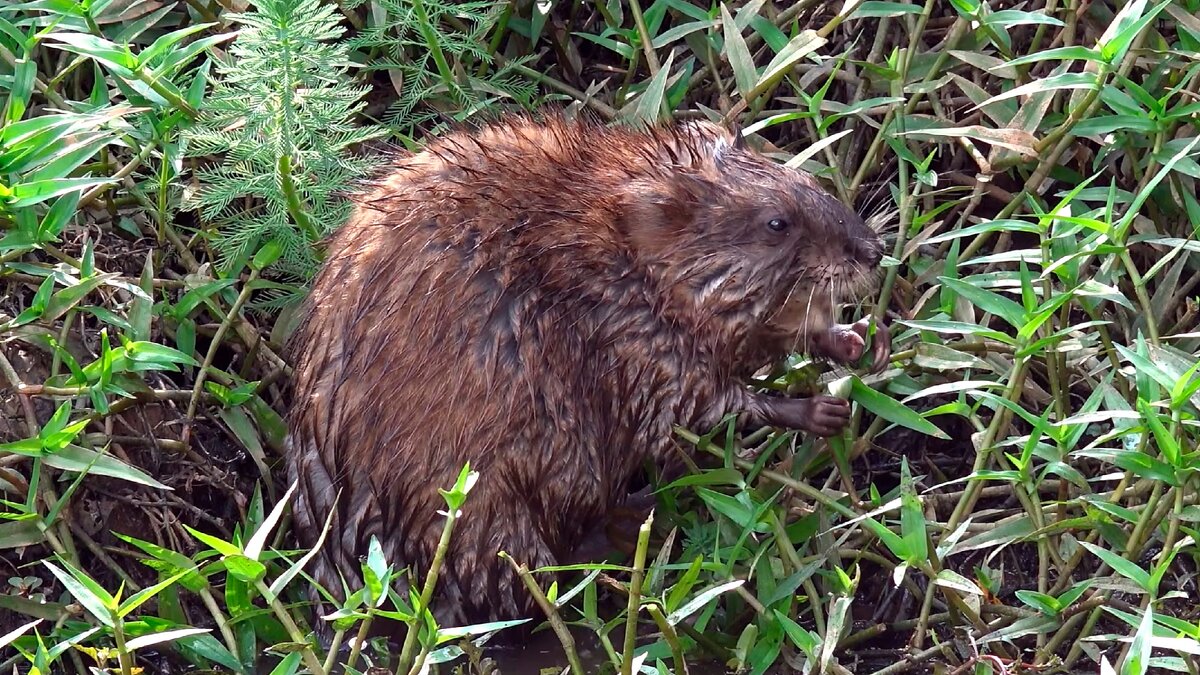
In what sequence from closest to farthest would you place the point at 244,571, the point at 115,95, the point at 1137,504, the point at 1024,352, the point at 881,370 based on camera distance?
the point at 244,571 → the point at 1024,352 → the point at 1137,504 → the point at 881,370 → the point at 115,95

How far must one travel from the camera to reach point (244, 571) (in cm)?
291

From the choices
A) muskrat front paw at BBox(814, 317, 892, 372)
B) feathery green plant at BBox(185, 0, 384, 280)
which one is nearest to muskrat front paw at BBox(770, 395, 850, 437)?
muskrat front paw at BBox(814, 317, 892, 372)

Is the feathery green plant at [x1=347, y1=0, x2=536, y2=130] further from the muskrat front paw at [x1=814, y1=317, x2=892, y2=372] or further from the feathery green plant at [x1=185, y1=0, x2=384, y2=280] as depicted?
the muskrat front paw at [x1=814, y1=317, x2=892, y2=372]

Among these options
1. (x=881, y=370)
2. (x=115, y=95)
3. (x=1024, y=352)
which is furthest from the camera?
(x=115, y=95)

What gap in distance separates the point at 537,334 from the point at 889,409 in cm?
87

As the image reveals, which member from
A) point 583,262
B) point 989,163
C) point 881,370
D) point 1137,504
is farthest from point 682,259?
point 1137,504

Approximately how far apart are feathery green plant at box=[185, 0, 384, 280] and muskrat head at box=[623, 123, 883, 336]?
823 millimetres

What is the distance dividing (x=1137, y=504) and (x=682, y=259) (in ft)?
4.05

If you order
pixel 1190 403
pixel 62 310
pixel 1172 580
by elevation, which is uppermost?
pixel 62 310

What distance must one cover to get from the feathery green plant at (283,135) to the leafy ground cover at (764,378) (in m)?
0.01

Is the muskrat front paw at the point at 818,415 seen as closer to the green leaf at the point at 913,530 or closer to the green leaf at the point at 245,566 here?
the green leaf at the point at 913,530

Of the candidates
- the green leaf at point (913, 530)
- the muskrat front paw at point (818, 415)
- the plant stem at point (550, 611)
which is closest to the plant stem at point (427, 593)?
the plant stem at point (550, 611)

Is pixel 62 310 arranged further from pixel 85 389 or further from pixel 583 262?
pixel 583 262

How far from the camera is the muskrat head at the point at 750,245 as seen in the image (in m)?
4.03
